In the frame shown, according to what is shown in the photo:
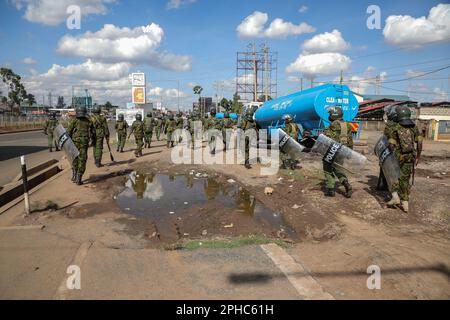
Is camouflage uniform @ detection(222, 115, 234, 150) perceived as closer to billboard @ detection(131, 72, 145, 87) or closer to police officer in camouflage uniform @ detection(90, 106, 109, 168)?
police officer in camouflage uniform @ detection(90, 106, 109, 168)

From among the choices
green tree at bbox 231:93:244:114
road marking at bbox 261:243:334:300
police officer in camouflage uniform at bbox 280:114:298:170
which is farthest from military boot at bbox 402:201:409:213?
green tree at bbox 231:93:244:114

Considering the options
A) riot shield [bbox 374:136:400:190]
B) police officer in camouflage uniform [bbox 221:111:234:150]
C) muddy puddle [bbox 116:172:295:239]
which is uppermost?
police officer in camouflage uniform [bbox 221:111:234:150]

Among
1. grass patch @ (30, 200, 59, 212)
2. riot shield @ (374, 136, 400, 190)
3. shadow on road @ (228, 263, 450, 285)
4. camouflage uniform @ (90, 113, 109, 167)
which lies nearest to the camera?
shadow on road @ (228, 263, 450, 285)

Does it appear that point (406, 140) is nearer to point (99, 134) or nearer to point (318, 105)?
point (318, 105)

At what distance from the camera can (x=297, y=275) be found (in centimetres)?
333

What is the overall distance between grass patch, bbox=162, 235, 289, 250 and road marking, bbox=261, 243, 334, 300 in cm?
25

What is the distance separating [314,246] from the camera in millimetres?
4328

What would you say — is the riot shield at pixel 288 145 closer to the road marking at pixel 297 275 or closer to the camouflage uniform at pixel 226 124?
the camouflage uniform at pixel 226 124

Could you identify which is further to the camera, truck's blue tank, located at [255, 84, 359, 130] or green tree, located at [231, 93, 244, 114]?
green tree, located at [231, 93, 244, 114]

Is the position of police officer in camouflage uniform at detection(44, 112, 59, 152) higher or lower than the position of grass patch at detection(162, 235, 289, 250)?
higher

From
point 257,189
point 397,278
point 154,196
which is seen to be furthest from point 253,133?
point 397,278

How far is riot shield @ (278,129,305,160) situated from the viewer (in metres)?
8.39
